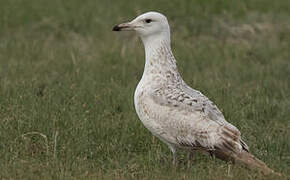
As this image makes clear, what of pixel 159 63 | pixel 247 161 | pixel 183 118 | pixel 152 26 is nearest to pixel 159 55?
pixel 159 63

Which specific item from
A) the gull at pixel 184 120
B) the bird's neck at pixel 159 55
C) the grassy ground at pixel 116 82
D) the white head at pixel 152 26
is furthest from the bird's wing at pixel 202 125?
the white head at pixel 152 26

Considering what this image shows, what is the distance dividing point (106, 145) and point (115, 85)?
6.60ft

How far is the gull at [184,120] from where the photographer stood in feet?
22.7

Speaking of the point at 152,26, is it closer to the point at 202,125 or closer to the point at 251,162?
the point at 202,125

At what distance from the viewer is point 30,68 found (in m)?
10.8

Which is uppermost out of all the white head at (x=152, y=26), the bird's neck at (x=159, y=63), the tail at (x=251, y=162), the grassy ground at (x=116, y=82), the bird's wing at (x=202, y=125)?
the white head at (x=152, y=26)

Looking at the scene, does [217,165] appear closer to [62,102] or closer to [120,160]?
[120,160]

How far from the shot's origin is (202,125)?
23.1ft

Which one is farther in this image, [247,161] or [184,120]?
[184,120]

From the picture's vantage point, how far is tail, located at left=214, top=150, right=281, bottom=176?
22.3 feet

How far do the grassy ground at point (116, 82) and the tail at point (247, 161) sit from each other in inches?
4.1

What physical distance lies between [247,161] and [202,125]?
565 mm

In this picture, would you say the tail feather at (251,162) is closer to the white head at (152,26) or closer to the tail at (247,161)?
the tail at (247,161)

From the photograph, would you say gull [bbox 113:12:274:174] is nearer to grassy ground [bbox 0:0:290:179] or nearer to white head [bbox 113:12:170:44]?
grassy ground [bbox 0:0:290:179]
